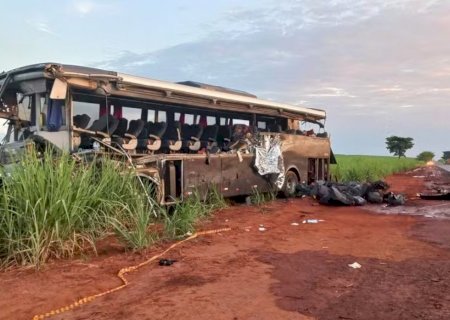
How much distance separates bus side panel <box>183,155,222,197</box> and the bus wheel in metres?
4.03

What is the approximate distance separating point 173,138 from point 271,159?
11.5 feet

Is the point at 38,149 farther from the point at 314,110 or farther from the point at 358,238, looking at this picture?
the point at 314,110

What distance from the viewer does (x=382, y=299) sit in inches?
201

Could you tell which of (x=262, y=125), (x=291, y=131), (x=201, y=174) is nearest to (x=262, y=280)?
(x=201, y=174)

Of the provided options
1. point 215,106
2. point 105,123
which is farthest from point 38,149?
point 215,106

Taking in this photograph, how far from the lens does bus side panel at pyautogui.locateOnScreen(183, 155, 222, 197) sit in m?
11.0

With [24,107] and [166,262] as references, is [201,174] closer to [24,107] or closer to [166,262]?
[24,107]

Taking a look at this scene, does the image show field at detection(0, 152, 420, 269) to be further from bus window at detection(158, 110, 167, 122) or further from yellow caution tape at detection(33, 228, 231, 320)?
bus window at detection(158, 110, 167, 122)

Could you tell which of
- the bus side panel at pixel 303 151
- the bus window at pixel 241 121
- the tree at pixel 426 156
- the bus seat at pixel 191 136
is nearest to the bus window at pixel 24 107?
the bus seat at pixel 191 136

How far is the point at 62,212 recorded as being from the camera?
259 inches

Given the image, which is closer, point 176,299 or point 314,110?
point 176,299

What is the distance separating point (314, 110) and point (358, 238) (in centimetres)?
1018

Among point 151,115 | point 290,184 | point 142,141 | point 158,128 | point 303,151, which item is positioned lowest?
point 290,184

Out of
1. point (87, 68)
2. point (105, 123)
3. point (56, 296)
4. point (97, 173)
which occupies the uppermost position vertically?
point (87, 68)
